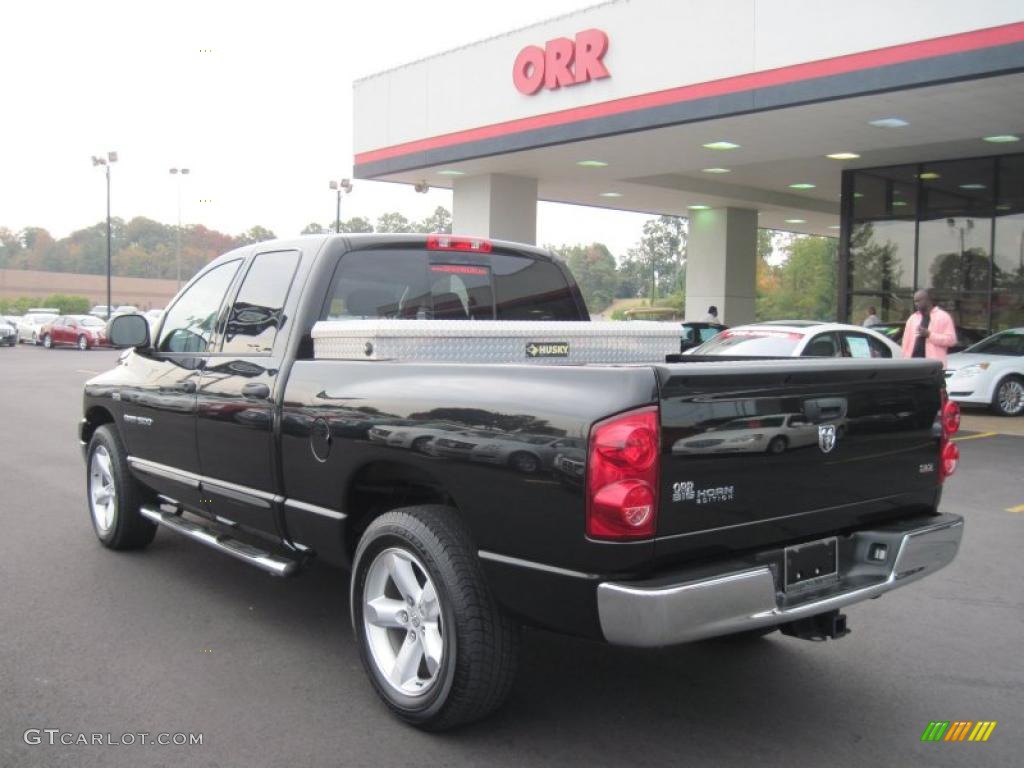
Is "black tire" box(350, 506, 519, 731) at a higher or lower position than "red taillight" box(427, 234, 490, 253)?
lower

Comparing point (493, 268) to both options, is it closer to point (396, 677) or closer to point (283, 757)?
point (396, 677)

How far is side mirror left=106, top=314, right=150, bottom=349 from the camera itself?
5.63 meters

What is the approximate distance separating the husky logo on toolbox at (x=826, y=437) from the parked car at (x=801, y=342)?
7.86 meters

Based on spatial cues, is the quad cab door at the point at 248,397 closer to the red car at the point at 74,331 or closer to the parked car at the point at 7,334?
the red car at the point at 74,331

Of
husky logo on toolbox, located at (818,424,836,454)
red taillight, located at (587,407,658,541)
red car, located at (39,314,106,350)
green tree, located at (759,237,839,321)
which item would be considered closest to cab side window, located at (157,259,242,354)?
red taillight, located at (587,407,658,541)

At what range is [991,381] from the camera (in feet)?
48.4

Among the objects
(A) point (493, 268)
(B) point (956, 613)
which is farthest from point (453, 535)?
(B) point (956, 613)

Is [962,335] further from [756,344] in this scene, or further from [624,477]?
[624,477]

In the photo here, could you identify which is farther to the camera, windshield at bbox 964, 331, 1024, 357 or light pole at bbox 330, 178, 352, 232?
light pole at bbox 330, 178, 352, 232

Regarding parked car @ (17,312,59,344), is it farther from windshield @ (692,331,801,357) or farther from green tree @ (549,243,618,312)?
windshield @ (692,331,801,357)

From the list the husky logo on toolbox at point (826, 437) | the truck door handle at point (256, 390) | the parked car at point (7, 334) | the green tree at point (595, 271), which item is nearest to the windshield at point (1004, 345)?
the husky logo on toolbox at point (826, 437)

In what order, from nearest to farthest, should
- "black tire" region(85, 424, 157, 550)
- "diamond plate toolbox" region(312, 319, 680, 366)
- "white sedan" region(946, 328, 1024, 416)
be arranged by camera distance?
"diamond plate toolbox" region(312, 319, 680, 366)
"black tire" region(85, 424, 157, 550)
"white sedan" region(946, 328, 1024, 416)

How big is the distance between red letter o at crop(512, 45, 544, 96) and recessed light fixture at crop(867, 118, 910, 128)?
602 cm

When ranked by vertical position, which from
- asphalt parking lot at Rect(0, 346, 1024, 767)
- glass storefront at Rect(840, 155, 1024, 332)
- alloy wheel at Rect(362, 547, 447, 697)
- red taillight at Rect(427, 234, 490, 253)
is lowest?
asphalt parking lot at Rect(0, 346, 1024, 767)
